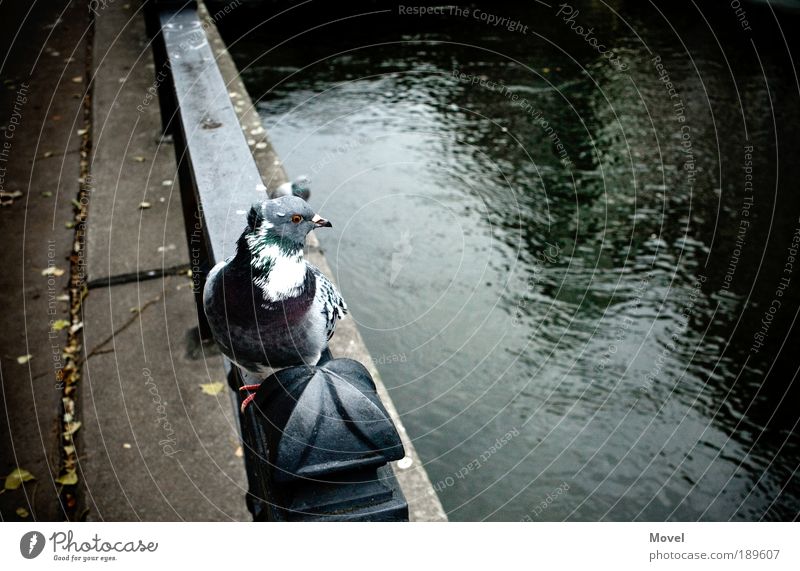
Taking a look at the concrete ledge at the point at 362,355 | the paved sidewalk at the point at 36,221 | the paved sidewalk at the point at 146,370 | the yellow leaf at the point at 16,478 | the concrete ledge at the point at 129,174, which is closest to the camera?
Result: the concrete ledge at the point at 362,355

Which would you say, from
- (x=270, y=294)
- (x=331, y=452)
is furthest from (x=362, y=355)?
(x=331, y=452)

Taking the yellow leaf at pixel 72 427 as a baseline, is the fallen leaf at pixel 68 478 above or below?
below

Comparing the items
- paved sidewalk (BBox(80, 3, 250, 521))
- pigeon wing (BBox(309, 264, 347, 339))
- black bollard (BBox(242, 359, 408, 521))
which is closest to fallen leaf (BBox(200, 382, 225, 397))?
paved sidewalk (BBox(80, 3, 250, 521))

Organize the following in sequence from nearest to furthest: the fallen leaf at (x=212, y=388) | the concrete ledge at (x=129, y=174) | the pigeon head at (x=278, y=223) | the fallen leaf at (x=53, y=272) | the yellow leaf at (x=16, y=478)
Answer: the pigeon head at (x=278, y=223) < the yellow leaf at (x=16, y=478) < the fallen leaf at (x=212, y=388) < the concrete ledge at (x=129, y=174) < the fallen leaf at (x=53, y=272)

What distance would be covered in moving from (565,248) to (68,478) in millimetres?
4608

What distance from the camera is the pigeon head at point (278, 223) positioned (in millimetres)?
2023

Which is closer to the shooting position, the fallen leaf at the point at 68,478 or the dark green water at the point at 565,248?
the fallen leaf at the point at 68,478

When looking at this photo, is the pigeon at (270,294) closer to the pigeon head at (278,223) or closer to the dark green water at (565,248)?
the pigeon head at (278,223)

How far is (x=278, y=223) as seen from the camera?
6.67 feet

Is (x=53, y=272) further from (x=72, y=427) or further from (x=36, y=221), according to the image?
(x=72, y=427)

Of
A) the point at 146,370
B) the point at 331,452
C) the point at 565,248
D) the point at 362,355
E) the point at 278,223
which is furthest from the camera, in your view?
the point at 565,248

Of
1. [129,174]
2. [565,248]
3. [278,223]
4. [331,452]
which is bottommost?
[565,248]

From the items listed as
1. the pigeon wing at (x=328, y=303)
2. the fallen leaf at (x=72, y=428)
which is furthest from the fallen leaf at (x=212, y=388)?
the pigeon wing at (x=328, y=303)
